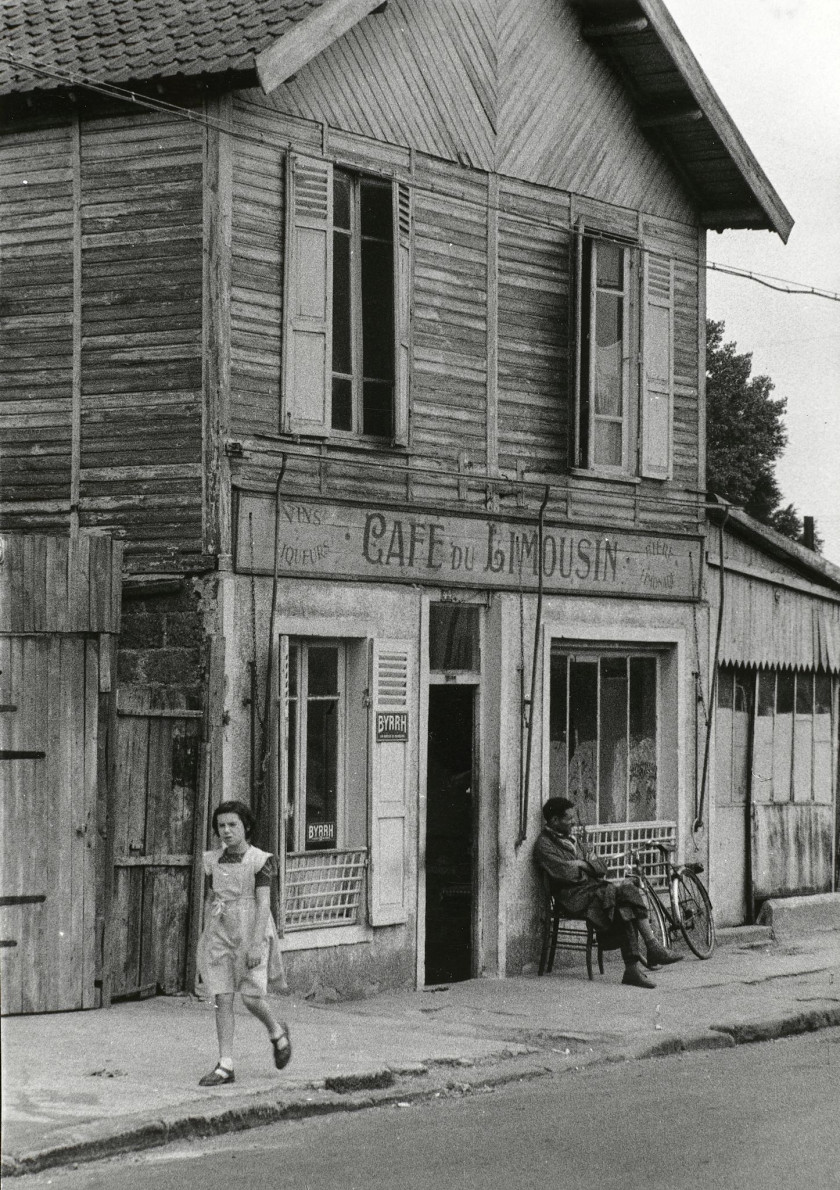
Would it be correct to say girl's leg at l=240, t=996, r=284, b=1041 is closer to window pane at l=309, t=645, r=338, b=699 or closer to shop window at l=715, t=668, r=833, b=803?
window pane at l=309, t=645, r=338, b=699

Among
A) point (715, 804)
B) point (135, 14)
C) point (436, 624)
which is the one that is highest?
point (135, 14)

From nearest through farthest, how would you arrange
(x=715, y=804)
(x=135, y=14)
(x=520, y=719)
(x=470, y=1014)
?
(x=470, y=1014) < (x=135, y=14) < (x=520, y=719) < (x=715, y=804)

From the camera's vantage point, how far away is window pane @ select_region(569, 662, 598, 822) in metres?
15.7

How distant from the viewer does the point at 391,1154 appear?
27.8 ft

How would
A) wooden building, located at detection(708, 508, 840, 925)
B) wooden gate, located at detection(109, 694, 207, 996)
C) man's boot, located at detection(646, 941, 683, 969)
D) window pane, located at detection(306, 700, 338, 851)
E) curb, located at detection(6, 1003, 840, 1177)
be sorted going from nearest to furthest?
1. curb, located at detection(6, 1003, 840, 1177)
2. wooden gate, located at detection(109, 694, 207, 996)
3. window pane, located at detection(306, 700, 338, 851)
4. man's boot, located at detection(646, 941, 683, 969)
5. wooden building, located at detection(708, 508, 840, 925)

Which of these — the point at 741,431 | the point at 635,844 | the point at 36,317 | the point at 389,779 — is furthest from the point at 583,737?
the point at 741,431

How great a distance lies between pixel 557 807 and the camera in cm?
1460

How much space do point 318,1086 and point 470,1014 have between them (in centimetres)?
311

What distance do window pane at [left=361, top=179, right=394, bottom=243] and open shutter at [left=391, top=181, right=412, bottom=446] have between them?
3.4 inches

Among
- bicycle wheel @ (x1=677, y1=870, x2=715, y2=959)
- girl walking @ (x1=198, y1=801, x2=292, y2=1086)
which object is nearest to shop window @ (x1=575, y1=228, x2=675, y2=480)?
bicycle wheel @ (x1=677, y1=870, x2=715, y2=959)

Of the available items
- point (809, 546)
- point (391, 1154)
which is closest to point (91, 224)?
point (391, 1154)

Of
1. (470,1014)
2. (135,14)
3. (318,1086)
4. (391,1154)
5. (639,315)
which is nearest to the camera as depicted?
(391,1154)

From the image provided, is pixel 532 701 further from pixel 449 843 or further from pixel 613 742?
pixel 613 742

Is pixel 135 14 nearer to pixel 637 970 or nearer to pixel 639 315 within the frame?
pixel 639 315
